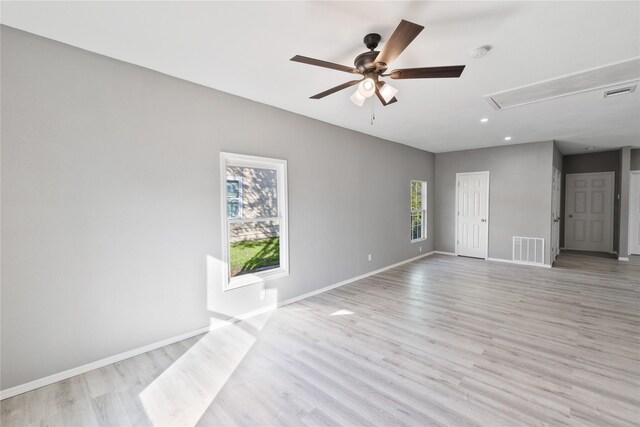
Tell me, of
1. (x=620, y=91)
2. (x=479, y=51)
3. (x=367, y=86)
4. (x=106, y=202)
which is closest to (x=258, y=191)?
(x=106, y=202)

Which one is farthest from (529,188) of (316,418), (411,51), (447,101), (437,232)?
(316,418)

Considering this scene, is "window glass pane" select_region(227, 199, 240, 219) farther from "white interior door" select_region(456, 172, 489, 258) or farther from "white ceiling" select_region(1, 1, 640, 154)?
"white interior door" select_region(456, 172, 489, 258)

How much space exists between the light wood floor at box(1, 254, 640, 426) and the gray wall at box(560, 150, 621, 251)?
4405 millimetres

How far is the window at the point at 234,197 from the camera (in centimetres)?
333

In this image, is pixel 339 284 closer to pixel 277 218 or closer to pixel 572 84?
pixel 277 218

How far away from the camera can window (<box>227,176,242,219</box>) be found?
3.33 m

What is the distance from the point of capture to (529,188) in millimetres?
6066

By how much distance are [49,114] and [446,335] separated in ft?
13.5

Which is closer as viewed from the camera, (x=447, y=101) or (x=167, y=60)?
(x=167, y=60)

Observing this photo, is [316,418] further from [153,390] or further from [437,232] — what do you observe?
[437,232]

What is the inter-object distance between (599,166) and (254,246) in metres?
9.07

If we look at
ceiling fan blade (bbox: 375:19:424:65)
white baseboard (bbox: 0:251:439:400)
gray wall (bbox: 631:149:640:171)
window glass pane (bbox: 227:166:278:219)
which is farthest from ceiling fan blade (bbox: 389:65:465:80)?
gray wall (bbox: 631:149:640:171)

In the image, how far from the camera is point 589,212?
7.47m

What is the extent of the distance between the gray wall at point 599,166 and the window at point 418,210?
408 centimetres
